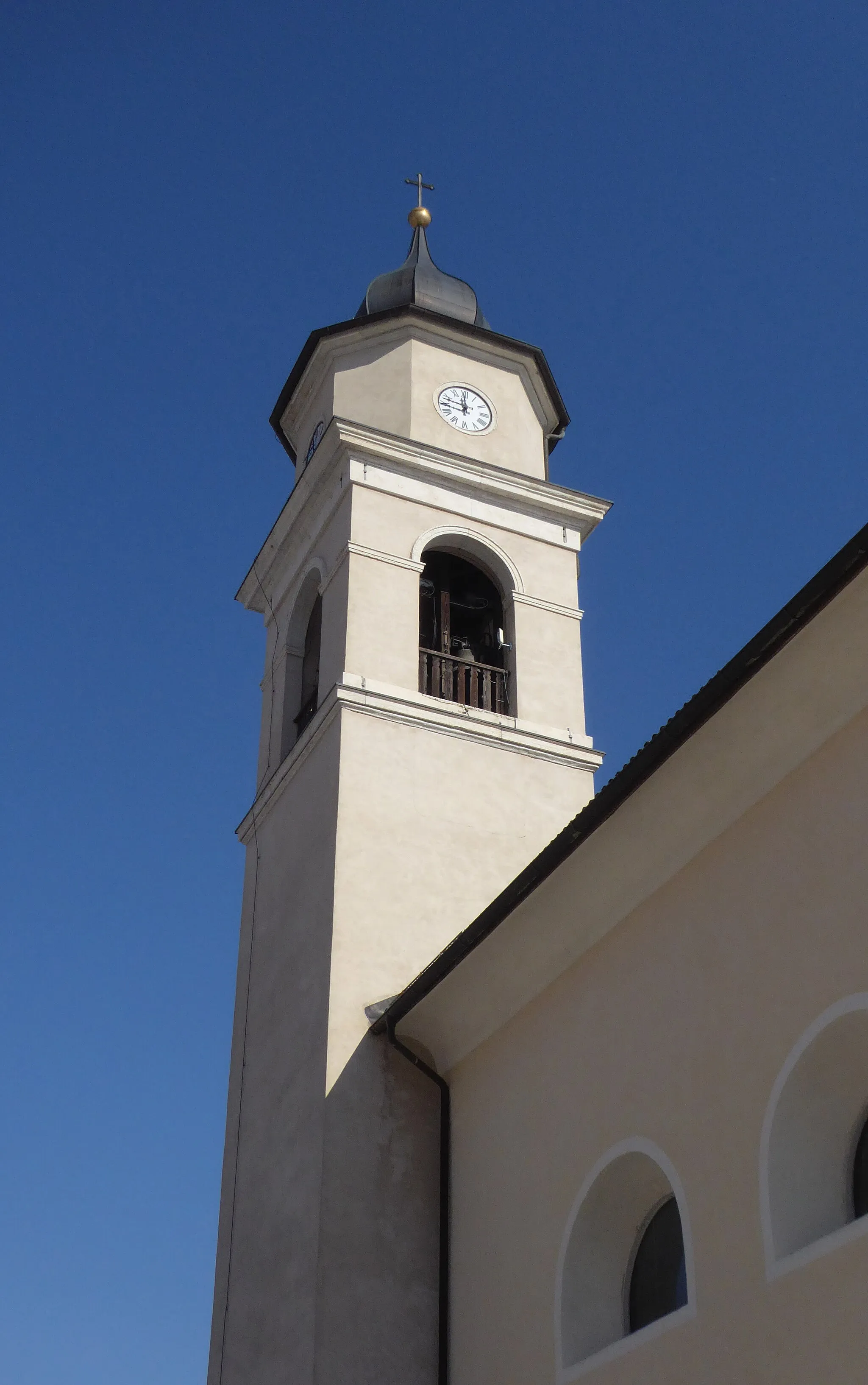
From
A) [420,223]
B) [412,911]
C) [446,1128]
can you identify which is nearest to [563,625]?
[412,911]

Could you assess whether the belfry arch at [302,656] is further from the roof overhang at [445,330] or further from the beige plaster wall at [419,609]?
the roof overhang at [445,330]

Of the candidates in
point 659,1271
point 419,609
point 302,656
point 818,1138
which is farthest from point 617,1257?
point 302,656

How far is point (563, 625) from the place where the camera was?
46.7 ft

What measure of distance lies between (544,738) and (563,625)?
143 cm

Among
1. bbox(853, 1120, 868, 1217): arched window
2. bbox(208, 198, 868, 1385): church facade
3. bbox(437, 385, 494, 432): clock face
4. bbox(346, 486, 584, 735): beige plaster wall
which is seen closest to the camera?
bbox(853, 1120, 868, 1217): arched window

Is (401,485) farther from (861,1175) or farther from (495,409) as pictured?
(861,1175)

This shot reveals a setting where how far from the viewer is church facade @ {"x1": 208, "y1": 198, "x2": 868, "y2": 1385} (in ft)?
23.6

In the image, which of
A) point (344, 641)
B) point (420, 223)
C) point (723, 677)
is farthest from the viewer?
point (420, 223)

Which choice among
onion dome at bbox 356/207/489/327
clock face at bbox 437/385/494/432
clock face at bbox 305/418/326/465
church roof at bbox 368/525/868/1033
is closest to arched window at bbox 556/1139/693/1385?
church roof at bbox 368/525/868/1033

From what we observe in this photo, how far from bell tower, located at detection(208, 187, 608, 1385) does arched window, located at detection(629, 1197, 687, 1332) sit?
2.05m

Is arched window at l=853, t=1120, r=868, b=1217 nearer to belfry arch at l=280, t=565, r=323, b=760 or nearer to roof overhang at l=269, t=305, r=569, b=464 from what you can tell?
belfry arch at l=280, t=565, r=323, b=760

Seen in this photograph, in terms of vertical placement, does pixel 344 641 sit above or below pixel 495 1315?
above

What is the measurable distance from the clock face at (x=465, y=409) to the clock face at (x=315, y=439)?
120 centimetres

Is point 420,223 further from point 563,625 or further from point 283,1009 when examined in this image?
point 283,1009
